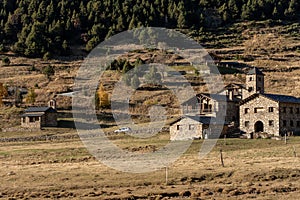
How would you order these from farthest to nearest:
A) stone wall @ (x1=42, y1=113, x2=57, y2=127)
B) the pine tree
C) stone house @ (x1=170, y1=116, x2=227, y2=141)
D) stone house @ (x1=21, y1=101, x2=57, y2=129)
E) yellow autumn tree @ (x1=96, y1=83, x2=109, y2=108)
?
the pine tree < yellow autumn tree @ (x1=96, y1=83, x2=109, y2=108) < stone wall @ (x1=42, y1=113, x2=57, y2=127) < stone house @ (x1=21, y1=101, x2=57, y2=129) < stone house @ (x1=170, y1=116, x2=227, y2=141)

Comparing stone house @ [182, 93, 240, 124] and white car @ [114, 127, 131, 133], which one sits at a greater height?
stone house @ [182, 93, 240, 124]

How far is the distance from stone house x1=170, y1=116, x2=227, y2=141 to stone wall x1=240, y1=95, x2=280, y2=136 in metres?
4.92

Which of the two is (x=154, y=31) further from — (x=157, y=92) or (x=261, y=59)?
(x=157, y=92)

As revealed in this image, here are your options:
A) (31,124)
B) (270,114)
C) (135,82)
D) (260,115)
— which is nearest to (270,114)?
(270,114)

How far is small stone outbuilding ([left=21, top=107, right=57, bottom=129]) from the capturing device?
93.2 meters

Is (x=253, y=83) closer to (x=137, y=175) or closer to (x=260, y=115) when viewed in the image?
(x=260, y=115)

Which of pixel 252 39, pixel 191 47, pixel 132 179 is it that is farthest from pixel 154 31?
pixel 132 179

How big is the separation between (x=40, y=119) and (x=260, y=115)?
3481 cm

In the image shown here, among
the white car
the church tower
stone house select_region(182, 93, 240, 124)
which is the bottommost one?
the white car

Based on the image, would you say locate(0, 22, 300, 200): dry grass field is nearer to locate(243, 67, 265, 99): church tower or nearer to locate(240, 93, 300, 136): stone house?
locate(240, 93, 300, 136): stone house

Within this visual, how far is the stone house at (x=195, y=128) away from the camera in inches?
2872

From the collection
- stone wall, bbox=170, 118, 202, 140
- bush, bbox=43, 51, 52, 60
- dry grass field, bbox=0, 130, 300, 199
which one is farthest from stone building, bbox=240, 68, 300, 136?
bush, bbox=43, 51, 52, 60

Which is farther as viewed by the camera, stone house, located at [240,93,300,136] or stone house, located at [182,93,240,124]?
stone house, located at [182,93,240,124]

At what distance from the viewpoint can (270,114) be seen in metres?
76.3
